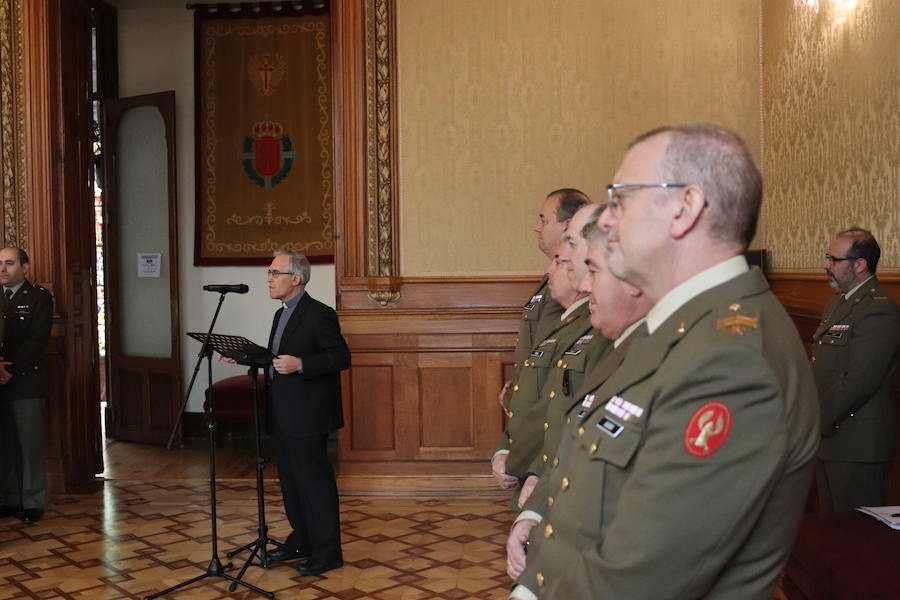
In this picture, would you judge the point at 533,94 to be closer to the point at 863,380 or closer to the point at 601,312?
the point at 863,380

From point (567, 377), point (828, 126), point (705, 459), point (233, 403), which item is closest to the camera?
point (705, 459)

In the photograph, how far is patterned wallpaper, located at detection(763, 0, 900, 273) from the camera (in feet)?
13.9

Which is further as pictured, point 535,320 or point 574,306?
point 535,320

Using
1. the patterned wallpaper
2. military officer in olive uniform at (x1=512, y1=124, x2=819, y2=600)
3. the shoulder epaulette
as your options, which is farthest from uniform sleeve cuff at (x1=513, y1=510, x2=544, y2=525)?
the patterned wallpaper

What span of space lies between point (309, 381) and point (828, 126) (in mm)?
3035

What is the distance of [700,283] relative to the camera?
1443mm

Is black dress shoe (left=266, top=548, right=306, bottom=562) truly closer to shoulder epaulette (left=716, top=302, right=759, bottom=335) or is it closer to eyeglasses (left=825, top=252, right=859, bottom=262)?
eyeglasses (left=825, top=252, right=859, bottom=262)

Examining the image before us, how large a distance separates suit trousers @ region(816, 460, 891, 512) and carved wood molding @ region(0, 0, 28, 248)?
519cm

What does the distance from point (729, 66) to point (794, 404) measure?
5315 mm

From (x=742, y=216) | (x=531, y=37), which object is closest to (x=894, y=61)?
(x=531, y=37)

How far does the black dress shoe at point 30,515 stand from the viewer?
560 cm

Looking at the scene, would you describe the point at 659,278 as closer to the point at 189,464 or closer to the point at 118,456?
the point at 189,464

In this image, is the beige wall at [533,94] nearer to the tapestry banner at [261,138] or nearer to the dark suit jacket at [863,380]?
the tapestry banner at [261,138]

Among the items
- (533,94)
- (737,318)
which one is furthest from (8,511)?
(737,318)
